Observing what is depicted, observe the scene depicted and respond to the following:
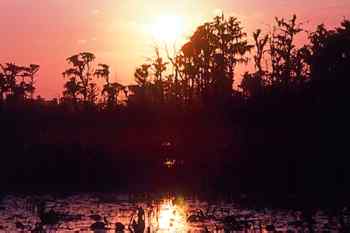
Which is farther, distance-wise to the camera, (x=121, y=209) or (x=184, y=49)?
(x=184, y=49)

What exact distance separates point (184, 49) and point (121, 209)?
43.9 m

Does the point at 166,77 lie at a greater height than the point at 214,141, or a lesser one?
greater

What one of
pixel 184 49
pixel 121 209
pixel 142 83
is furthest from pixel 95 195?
pixel 142 83

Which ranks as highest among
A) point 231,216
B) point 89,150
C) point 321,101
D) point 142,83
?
point 142,83

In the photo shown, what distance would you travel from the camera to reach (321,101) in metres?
26.4

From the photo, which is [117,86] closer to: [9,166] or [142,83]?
[142,83]

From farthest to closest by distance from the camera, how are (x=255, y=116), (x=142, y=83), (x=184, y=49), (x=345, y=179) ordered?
(x=142, y=83) < (x=184, y=49) < (x=255, y=116) < (x=345, y=179)

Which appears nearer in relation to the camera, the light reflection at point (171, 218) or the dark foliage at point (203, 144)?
the light reflection at point (171, 218)

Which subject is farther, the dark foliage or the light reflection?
the dark foliage

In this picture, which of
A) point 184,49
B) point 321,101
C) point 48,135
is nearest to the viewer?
point 321,101

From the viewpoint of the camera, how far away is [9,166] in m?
28.4

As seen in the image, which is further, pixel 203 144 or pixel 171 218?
pixel 203 144

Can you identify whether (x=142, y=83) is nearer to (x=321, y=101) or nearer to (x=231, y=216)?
(x=321, y=101)

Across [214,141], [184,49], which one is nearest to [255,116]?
[214,141]
